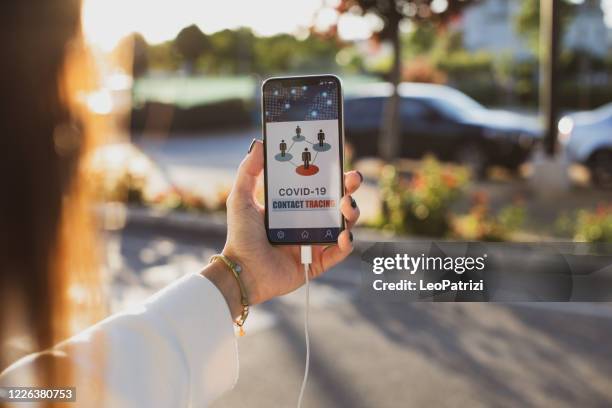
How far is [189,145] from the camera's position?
23938 millimetres

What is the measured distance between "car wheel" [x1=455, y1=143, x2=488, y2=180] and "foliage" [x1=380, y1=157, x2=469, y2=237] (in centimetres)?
467

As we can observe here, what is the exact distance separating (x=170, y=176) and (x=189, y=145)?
27.1 ft

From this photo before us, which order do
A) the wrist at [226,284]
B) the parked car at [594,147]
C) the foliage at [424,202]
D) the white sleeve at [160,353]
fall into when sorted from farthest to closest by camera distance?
the parked car at [594,147] → the foliage at [424,202] → the wrist at [226,284] → the white sleeve at [160,353]

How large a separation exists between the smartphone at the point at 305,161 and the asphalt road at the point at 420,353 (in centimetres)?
235

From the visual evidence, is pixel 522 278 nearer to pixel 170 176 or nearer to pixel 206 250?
pixel 206 250

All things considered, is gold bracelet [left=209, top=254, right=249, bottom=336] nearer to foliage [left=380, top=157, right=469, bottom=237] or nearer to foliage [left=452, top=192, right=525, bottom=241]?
foliage [left=452, top=192, right=525, bottom=241]

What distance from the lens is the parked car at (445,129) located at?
13617 millimetres

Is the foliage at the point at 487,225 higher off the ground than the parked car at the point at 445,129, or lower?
lower

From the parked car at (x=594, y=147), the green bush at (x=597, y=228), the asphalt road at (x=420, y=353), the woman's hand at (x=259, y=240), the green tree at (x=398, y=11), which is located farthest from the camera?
the parked car at (x=594, y=147)

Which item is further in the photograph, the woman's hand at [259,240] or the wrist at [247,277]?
the woman's hand at [259,240]

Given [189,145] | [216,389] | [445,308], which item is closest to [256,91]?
[189,145]

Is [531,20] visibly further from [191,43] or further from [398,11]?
[398,11]

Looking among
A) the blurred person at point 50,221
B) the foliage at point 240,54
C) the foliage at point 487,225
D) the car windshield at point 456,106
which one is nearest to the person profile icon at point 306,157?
the blurred person at point 50,221

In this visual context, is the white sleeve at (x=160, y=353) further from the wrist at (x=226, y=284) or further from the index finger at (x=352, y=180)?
the index finger at (x=352, y=180)
